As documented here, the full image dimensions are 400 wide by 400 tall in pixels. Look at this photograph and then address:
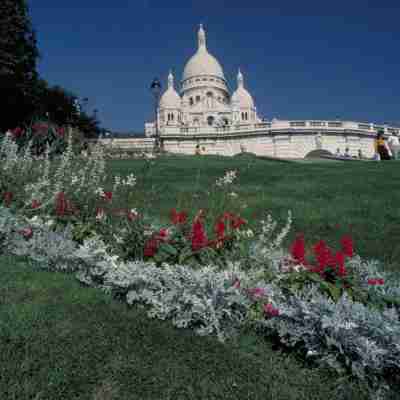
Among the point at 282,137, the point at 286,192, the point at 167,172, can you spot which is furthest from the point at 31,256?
the point at 282,137

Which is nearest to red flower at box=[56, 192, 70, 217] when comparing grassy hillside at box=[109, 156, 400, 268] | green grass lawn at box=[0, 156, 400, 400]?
grassy hillside at box=[109, 156, 400, 268]

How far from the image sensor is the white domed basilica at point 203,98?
7288 cm

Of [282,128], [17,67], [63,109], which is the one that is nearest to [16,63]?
[17,67]

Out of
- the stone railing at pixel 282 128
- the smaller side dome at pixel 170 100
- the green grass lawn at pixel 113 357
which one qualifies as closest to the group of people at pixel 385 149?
the green grass lawn at pixel 113 357

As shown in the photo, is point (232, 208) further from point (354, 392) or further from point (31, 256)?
point (354, 392)

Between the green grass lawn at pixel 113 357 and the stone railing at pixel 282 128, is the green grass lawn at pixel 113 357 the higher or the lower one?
the lower one

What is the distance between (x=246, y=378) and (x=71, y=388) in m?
1.19

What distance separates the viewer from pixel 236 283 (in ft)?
11.3

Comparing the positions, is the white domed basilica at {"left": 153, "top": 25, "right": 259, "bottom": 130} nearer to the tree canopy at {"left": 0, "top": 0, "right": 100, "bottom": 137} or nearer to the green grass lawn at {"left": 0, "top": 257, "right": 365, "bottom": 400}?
the tree canopy at {"left": 0, "top": 0, "right": 100, "bottom": 137}

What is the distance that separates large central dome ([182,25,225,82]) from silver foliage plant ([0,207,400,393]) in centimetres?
8359

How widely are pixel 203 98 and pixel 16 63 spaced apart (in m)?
55.6

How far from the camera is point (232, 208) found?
21.7 ft

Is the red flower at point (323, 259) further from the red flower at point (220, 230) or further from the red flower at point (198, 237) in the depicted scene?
the red flower at point (198, 237)

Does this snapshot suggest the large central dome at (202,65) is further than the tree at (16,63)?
Yes
